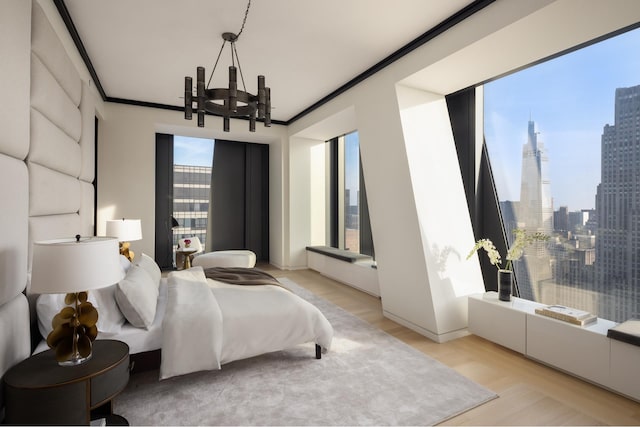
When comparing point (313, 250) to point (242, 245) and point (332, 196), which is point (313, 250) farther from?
point (242, 245)

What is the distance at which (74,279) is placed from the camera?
1492mm

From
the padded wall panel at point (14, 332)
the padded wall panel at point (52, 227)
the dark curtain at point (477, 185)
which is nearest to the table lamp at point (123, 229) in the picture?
the padded wall panel at point (52, 227)

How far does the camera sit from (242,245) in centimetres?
689

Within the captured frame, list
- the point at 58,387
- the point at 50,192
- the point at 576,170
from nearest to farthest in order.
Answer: the point at 58,387
the point at 50,192
the point at 576,170

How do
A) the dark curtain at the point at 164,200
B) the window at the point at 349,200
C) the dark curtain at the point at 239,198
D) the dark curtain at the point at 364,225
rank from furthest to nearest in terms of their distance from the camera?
the dark curtain at the point at 239,198 → the dark curtain at the point at 164,200 → the window at the point at 349,200 → the dark curtain at the point at 364,225

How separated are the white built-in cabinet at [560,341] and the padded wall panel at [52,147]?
3.69 meters

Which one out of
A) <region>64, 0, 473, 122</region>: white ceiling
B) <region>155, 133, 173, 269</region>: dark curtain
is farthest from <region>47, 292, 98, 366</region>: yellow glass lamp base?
<region>155, 133, 173, 269</region>: dark curtain

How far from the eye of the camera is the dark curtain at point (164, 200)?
239 inches

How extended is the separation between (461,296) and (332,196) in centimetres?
368

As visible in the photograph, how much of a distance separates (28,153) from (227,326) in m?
1.65

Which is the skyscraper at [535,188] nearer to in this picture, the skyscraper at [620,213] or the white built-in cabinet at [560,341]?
the skyscraper at [620,213]

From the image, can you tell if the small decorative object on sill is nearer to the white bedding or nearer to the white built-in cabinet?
the white built-in cabinet

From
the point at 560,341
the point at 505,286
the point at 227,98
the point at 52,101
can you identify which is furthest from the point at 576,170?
the point at 52,101

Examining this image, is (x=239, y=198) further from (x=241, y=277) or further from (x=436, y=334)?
(x=436, y=334)
